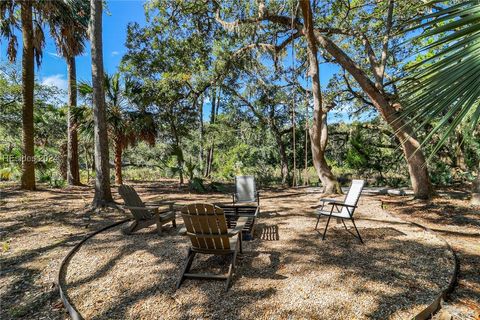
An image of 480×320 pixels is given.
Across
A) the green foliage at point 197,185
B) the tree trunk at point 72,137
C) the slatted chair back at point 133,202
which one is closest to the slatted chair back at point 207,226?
the slatted chair back at point 133,202

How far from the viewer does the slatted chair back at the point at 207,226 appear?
10.0 feet

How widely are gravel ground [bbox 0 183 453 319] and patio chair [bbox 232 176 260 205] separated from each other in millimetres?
1445

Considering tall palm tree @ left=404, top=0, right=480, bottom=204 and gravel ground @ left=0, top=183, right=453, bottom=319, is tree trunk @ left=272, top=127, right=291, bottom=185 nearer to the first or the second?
gravel ground @ left=0, top=183, right=453, bottom=319

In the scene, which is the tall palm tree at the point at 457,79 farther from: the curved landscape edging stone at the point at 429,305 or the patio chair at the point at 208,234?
the patio chair at the point at 208,234

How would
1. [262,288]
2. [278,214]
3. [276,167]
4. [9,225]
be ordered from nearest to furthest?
[262,288] < [9,225] < [278,214] < [276,167]

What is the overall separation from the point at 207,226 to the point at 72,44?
32.2 ft

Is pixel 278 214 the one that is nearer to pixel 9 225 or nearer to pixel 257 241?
pixel 257 241

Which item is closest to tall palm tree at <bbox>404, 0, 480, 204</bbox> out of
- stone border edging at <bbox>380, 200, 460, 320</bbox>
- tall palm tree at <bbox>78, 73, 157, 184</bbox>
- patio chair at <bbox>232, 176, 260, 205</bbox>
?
stone border edging at <bbox>380, 200, 460, 320</bbox>

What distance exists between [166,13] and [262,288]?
9115 mm

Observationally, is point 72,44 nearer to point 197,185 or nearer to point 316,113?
point 197,185

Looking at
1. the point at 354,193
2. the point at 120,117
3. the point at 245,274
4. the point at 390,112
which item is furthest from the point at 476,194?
the point at 120,117

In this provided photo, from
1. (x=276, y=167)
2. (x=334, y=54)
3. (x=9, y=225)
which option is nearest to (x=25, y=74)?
(x=9, y=225)

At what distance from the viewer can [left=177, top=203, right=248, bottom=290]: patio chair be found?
3041 mm

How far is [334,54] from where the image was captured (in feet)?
25.3
